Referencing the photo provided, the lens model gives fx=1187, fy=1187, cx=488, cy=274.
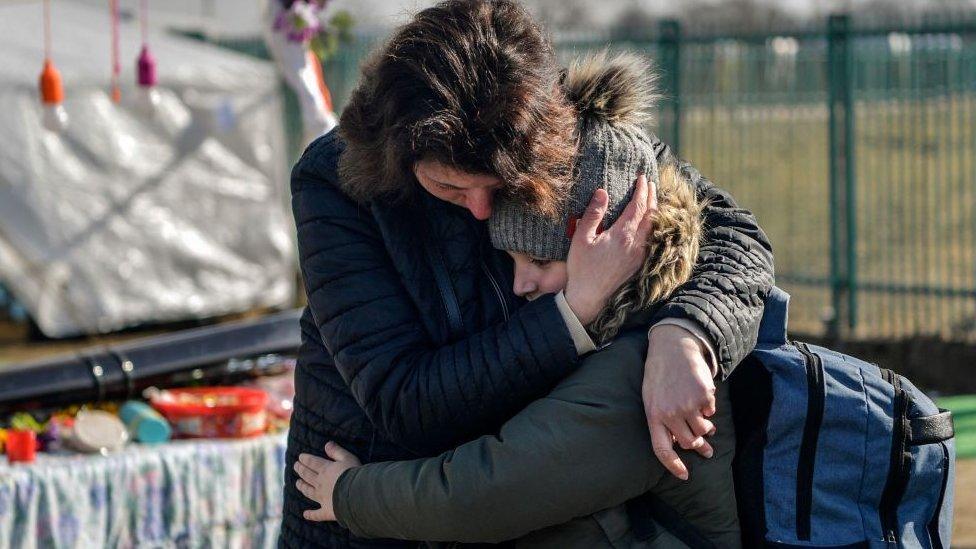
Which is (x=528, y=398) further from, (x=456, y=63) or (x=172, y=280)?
(x=172, y=280)

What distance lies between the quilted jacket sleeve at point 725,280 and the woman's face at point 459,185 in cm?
27

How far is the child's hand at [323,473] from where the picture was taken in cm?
170

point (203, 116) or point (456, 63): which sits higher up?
point (456, 63)

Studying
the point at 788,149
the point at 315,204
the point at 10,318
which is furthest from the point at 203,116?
the point at 315,204

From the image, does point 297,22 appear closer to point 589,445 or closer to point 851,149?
point 589,445

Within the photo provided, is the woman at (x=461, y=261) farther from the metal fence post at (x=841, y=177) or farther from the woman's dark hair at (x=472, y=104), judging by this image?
the metal fence post at (x=841, y=177)

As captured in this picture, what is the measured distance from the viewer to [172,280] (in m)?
8.64

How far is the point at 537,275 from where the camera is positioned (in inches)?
62.5

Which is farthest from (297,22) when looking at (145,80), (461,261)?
(461,261)

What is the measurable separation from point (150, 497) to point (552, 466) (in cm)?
207

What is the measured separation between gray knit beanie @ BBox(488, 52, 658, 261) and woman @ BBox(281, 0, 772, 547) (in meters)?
0.02

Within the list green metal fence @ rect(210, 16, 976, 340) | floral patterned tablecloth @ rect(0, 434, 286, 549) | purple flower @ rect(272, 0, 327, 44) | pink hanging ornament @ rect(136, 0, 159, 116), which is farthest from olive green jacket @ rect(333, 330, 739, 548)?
green metal fence @ rect(210, 16, 976, 340)

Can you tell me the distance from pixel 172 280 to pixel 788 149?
4.59 m

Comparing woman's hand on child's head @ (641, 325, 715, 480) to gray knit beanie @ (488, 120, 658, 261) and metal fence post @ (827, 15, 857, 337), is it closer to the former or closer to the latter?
gray knit beanie @ (488, 120, 658, 261)
